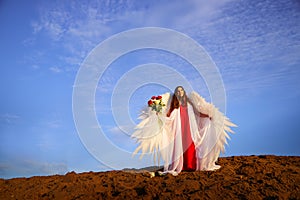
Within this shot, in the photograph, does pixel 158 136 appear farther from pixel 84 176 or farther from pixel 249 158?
pixel 249 158

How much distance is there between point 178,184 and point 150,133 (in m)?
2.35

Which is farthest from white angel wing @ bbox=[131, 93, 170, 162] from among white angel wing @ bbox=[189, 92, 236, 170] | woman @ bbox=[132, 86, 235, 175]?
white angel wing @ bbox=[189, 92, 236, 170]

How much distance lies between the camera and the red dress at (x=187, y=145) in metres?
10.2

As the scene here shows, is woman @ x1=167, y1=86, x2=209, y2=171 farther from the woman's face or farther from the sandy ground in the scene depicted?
the sandy ground

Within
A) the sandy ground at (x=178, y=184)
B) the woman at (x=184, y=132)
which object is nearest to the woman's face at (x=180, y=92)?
the woman at (x=184, y=132)

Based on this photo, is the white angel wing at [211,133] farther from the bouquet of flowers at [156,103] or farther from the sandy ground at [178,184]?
the bouquet of flowers at [156,103]

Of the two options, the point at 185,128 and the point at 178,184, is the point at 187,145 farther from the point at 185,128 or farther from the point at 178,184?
the point at 178,184

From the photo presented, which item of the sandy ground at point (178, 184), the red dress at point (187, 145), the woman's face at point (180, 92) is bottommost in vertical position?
the sandy ground at point (178, 184)

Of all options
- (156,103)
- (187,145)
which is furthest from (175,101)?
(187,145)

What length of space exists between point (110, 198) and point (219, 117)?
4.57 m

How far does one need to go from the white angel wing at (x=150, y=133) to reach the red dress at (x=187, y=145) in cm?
68

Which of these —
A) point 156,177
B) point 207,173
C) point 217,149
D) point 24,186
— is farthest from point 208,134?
point 24,186

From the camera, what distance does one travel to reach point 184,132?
10.4 meters

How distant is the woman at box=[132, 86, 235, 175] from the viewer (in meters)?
9.97
